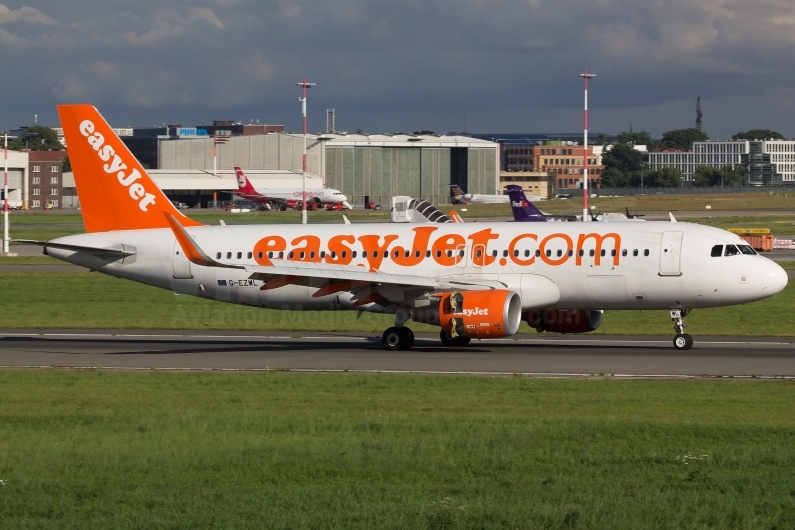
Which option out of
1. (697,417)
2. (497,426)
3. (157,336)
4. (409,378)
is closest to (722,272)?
(409,378)

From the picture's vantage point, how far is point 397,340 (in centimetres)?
3356

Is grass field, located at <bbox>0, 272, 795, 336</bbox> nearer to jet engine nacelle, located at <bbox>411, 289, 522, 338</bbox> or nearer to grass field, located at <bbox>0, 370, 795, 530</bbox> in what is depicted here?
jet engine nacelle, located at <bbox>411, 289, 522, 338</bbox>

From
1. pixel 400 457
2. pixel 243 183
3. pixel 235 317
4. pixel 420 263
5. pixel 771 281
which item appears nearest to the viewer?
pixel 400 457

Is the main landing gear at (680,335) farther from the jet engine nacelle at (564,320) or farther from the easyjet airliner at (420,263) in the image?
Result: the jet engine nacelle at (564,320)

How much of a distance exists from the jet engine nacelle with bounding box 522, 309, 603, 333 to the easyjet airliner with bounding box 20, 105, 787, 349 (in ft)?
0.13

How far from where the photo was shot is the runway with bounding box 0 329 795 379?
27.8m

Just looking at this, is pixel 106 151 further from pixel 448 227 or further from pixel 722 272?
pixel 722 272

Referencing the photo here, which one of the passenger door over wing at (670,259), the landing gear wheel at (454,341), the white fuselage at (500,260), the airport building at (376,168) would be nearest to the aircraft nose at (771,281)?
the white fuselage at (500,260)

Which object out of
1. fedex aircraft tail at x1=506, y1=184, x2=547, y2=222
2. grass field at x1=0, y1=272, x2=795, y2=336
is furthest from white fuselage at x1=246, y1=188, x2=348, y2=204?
grass field at x1=0, y1=272, x2=795, y2=336

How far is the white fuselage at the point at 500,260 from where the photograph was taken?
32.2 m

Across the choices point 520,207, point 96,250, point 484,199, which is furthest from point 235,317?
point 484,199

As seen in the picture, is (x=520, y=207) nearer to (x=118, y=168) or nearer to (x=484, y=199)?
(x=118, y=168)

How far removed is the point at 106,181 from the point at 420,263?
36.5ft

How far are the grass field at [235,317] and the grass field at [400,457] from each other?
16.7 meters
